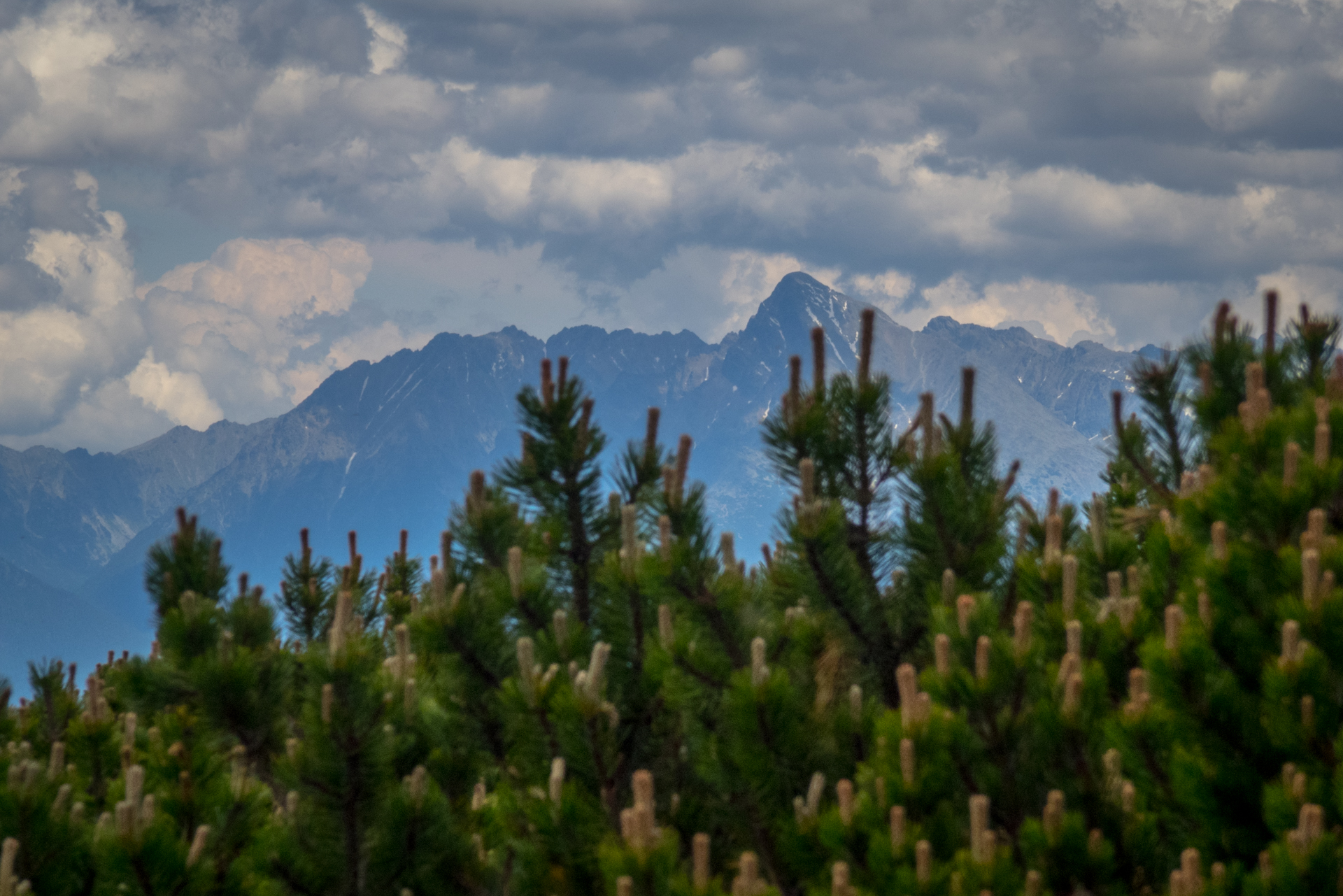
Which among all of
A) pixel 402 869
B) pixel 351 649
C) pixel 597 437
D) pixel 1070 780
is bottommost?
pixel 402 869

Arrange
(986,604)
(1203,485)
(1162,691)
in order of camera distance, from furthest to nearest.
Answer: (1203,485), (986,604), (1162,691)

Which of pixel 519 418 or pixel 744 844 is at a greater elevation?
pixel 519 418

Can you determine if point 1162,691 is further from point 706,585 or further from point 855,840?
point 706,585

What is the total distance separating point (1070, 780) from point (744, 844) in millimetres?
1577

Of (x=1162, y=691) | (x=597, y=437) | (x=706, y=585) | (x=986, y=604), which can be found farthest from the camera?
(x=597, y=437)

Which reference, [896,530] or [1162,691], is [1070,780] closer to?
[1162,691]

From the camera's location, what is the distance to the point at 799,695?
491 cm

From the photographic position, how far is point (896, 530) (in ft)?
19.8

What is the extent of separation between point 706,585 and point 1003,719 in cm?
163

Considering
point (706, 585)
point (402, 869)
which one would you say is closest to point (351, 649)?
point (402, 869)

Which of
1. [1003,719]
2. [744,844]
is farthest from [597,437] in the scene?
[1003,719]

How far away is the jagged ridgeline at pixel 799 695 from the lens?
156 inches

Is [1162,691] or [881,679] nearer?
[1162,691]

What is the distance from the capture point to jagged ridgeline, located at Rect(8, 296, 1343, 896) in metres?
3.97
